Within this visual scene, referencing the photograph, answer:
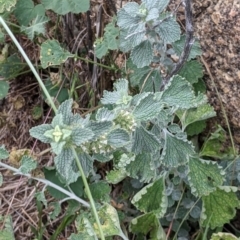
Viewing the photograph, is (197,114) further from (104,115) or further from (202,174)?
(104,115)

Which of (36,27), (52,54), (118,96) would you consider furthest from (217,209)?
(36,27)

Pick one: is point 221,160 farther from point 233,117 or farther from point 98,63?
point 98,63

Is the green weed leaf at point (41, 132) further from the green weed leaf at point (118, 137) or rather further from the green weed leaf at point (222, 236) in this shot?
the green weed leaf at point (222, 236)

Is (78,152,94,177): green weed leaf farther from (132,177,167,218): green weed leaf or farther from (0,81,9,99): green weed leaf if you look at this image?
(0,81,9,99): green weed leaf

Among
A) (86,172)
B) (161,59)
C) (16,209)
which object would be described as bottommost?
(16,209)

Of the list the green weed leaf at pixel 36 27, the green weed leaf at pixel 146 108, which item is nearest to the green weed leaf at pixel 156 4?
the green weed leaf at pixel 146 108

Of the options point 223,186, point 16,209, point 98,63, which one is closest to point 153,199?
point 223,186

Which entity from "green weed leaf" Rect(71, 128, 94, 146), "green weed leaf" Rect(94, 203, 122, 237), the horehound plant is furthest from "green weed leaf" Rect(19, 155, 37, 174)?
"green weed leaf" Rect(71, 128, 94, 146)
